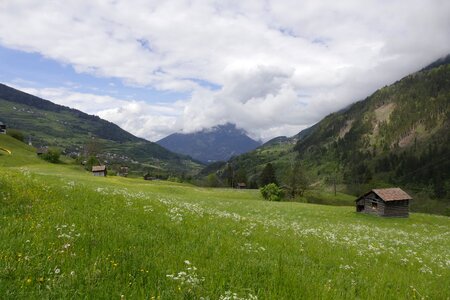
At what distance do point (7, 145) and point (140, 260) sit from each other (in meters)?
164

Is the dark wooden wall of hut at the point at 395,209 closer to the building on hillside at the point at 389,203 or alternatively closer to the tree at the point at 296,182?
the building on hillside at the point at 389,203

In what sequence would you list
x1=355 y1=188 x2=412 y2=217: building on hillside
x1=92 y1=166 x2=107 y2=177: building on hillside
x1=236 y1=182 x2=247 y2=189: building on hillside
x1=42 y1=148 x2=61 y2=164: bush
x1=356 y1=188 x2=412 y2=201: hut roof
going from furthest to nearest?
x1=236 y1=182 x2=247 y2=189: building on hillside → x1=42 y1=148 x2=61 y2=164: bush → x1=92 y1=166 x2=107 y2=177: building on hillside → x1=355 y1=188 x2=412 y2=217: building on hillside → x1=356 y1=188 x2=412 y2=201: hut roof

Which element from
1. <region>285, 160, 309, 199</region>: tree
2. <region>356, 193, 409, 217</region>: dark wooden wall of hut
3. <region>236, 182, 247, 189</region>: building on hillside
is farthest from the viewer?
<region>236, 182, 247, 189</region>: building on hillside

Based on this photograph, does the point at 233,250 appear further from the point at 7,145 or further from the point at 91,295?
the point at 7,145

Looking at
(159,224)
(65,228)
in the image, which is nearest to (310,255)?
(159,224)

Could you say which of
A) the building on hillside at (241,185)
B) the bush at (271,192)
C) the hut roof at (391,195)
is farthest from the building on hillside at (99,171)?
the hut roof at (391,195)

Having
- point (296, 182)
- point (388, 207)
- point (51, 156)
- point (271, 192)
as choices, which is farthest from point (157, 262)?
point (51, 156)

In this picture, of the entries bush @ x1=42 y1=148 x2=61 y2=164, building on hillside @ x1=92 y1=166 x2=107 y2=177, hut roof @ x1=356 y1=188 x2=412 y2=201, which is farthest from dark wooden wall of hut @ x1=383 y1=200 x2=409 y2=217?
bush @ x1=42 y1=148 x2=61 y2=164

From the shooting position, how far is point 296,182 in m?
125

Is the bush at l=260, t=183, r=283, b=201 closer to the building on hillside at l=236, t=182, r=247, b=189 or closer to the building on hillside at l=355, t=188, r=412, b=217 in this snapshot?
the building on hillside at l=355, t=188, r=412, b=217

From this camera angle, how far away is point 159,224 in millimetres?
11797

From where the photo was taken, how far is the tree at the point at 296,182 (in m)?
125

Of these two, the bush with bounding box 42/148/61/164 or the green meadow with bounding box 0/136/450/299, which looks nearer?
the green meadow with bounding box 0/136/450/299

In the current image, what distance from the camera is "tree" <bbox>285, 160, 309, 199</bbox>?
124812 millimetres
